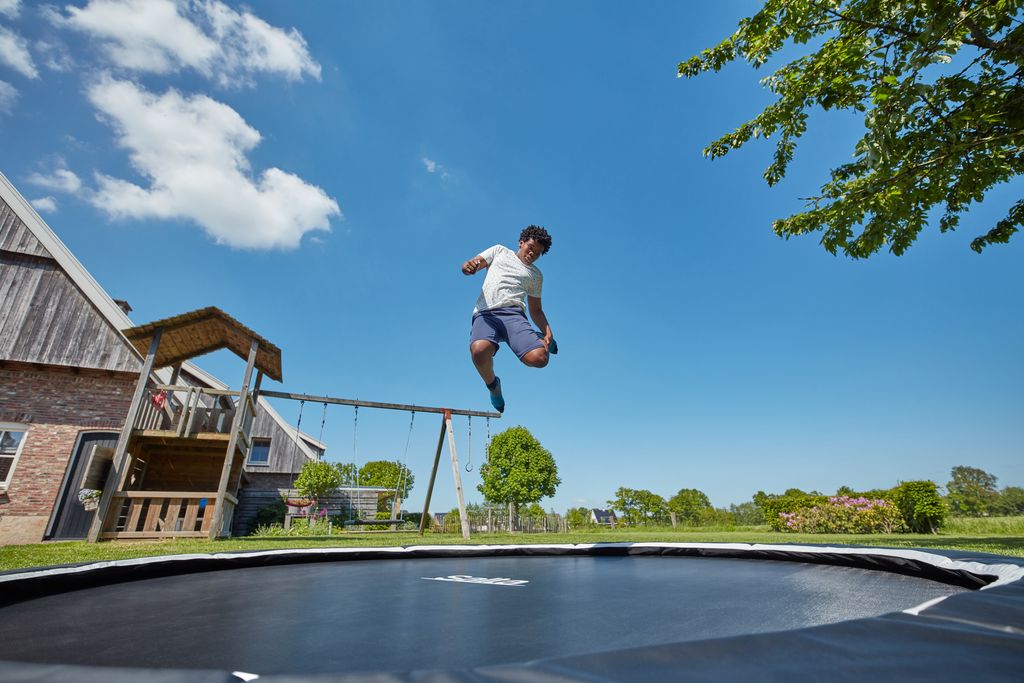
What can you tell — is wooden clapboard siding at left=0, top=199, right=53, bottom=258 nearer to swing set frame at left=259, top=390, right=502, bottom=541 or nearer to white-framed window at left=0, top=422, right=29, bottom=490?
white-framed window at left=0, top=422, right=29, bottom=490

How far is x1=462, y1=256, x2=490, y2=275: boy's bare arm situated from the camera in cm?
267

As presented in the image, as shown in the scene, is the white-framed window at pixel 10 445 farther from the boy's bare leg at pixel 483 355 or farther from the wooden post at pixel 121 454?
the boy's bare leg at pixel 483 355

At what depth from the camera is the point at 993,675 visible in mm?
500

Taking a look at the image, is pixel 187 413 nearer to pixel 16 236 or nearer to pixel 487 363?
pixel 16 236

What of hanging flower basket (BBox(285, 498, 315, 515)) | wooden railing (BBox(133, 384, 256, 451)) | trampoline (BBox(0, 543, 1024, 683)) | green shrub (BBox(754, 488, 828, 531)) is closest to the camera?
trampoline (BBox(0, 543, 1024, 683))

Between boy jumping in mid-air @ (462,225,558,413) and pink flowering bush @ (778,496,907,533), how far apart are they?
9929 mm

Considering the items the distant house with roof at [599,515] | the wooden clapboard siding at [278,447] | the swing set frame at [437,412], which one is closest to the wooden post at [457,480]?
the swing set frame at [437,412]

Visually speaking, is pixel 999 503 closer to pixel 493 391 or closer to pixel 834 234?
pixel 834 234

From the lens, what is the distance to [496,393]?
2.94m

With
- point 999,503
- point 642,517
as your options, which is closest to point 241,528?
point 642,517

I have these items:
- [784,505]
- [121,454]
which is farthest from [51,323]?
[784,505]

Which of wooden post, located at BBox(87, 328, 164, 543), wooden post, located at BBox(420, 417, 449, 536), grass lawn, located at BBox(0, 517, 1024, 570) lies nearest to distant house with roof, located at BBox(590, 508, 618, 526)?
grass lawn, located at BBox(0, 517, 1024, 570)

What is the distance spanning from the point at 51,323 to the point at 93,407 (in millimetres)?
1505

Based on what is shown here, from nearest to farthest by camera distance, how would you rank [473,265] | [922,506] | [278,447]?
[473,265] < [922,506] < [278,447]
